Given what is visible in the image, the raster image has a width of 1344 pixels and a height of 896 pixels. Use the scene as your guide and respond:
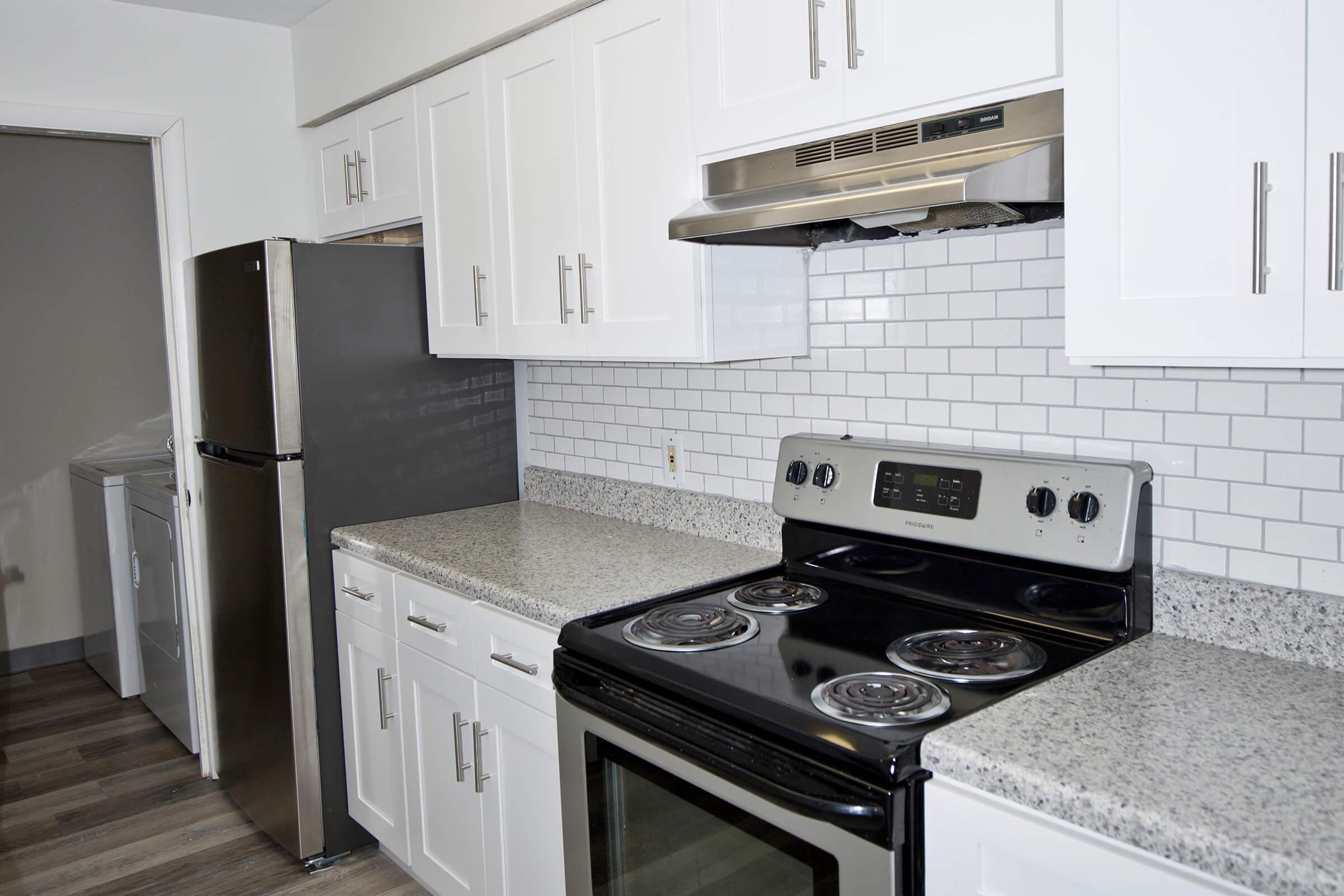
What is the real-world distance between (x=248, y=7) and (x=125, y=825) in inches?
101

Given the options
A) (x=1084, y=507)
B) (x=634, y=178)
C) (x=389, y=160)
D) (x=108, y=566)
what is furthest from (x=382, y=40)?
(x=108, y=566)

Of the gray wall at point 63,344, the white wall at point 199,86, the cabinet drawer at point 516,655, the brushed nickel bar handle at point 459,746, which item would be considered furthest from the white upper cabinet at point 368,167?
the gray wall at point 63,344

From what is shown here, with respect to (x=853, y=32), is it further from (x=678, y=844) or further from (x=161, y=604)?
(x=161, y=604)

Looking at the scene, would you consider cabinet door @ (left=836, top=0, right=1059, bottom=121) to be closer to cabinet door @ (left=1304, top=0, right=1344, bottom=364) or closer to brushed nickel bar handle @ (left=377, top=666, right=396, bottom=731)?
cabinet door @ (left=1304, top=0, right=1344, bottom=364)

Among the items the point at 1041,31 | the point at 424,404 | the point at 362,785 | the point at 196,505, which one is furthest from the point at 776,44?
the point at 196,505

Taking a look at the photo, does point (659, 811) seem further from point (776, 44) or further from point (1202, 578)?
point (776, 44)

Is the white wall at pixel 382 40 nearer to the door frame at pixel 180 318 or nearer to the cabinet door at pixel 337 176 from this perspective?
the cabinet door at pixel 337 176

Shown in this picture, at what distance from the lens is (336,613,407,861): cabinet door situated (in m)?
2.57

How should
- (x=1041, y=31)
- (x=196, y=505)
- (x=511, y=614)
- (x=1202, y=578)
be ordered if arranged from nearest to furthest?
(x=1041, y=31) → (x=1202, y=578) → (x=511, y=614) → (x=196, y=505)

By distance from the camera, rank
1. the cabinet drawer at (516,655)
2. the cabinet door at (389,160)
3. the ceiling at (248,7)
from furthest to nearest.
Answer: the ceiling at (248,7) < the cabinet door at (389,160) < the cabinet drawer at (516,655)

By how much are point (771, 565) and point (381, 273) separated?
1.42m

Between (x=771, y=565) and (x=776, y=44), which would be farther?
(x=771, y=565)

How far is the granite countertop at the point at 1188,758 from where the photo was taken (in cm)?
97

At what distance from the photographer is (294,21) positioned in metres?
3.32
